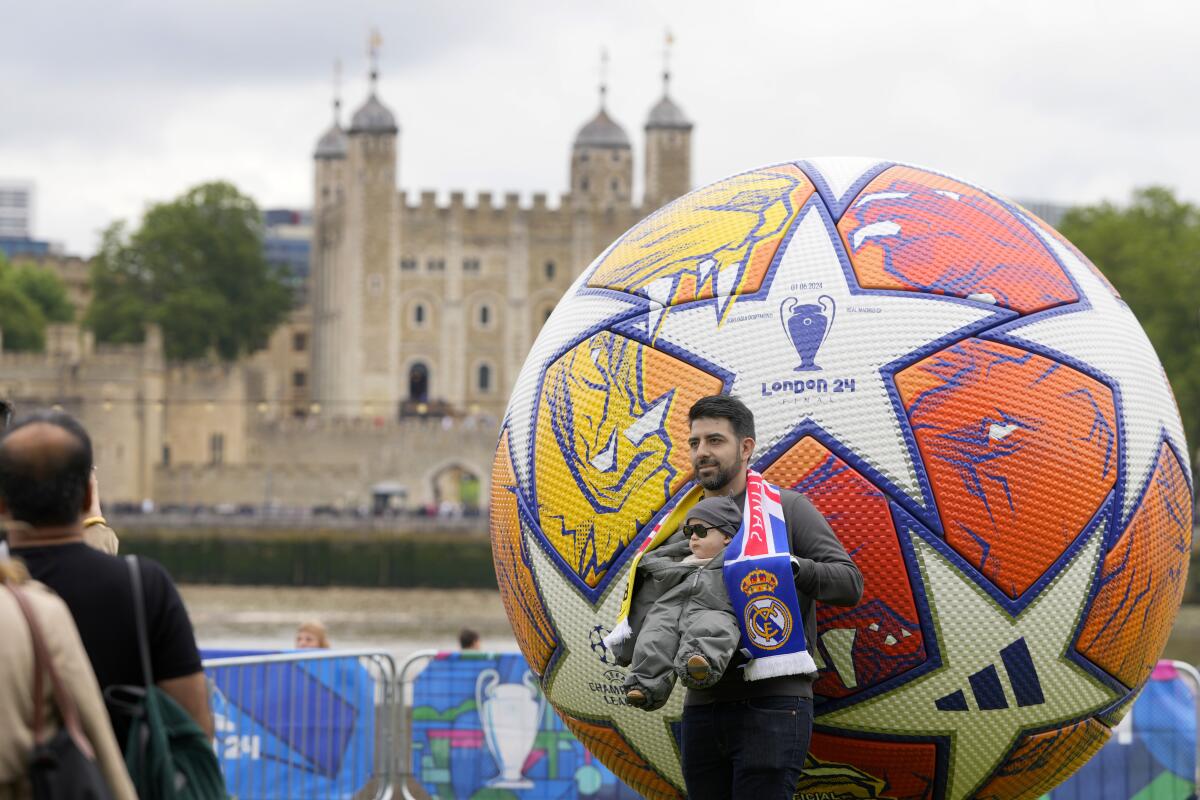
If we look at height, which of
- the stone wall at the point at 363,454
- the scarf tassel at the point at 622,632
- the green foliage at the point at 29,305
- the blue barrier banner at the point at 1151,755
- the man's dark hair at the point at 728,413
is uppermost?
the green foliage at the point at 29,305

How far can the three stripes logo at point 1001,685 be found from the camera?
5637 mm

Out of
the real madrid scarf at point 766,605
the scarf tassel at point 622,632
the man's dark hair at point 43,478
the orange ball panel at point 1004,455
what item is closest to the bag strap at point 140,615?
the man's dark hair at point 43,478

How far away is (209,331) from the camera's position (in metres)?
72.3

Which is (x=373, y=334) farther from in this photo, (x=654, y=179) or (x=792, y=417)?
(x=792, y=417)

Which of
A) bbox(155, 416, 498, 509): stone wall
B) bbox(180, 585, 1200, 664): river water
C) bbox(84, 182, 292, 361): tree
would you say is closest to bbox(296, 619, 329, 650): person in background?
bbox(180, 585, 1200, 664): river water

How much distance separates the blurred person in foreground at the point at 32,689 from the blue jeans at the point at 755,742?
1.58 meters

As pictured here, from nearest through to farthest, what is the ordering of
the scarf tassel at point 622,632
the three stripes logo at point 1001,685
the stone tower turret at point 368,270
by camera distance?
1. the scarf tassel at point 622,632
2. the three stripes logo at point 1001,685
3. the stone tower turret at point 368,270

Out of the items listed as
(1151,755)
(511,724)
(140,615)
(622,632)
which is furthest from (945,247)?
(511,724)

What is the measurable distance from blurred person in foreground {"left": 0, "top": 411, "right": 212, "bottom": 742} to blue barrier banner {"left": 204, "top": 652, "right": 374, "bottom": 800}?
5167mm

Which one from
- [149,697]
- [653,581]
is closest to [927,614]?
[653,581]

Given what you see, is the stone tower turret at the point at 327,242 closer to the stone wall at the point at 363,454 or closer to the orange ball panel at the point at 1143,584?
the stone wall at the point at 363,454

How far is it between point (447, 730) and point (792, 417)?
4406 mm

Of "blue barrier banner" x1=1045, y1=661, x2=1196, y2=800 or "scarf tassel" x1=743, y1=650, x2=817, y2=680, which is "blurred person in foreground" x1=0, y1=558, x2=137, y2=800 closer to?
"scarf tassel" x1=743, y1=650, x2=817, y2=680

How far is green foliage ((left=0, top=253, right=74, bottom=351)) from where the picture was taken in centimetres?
7112
